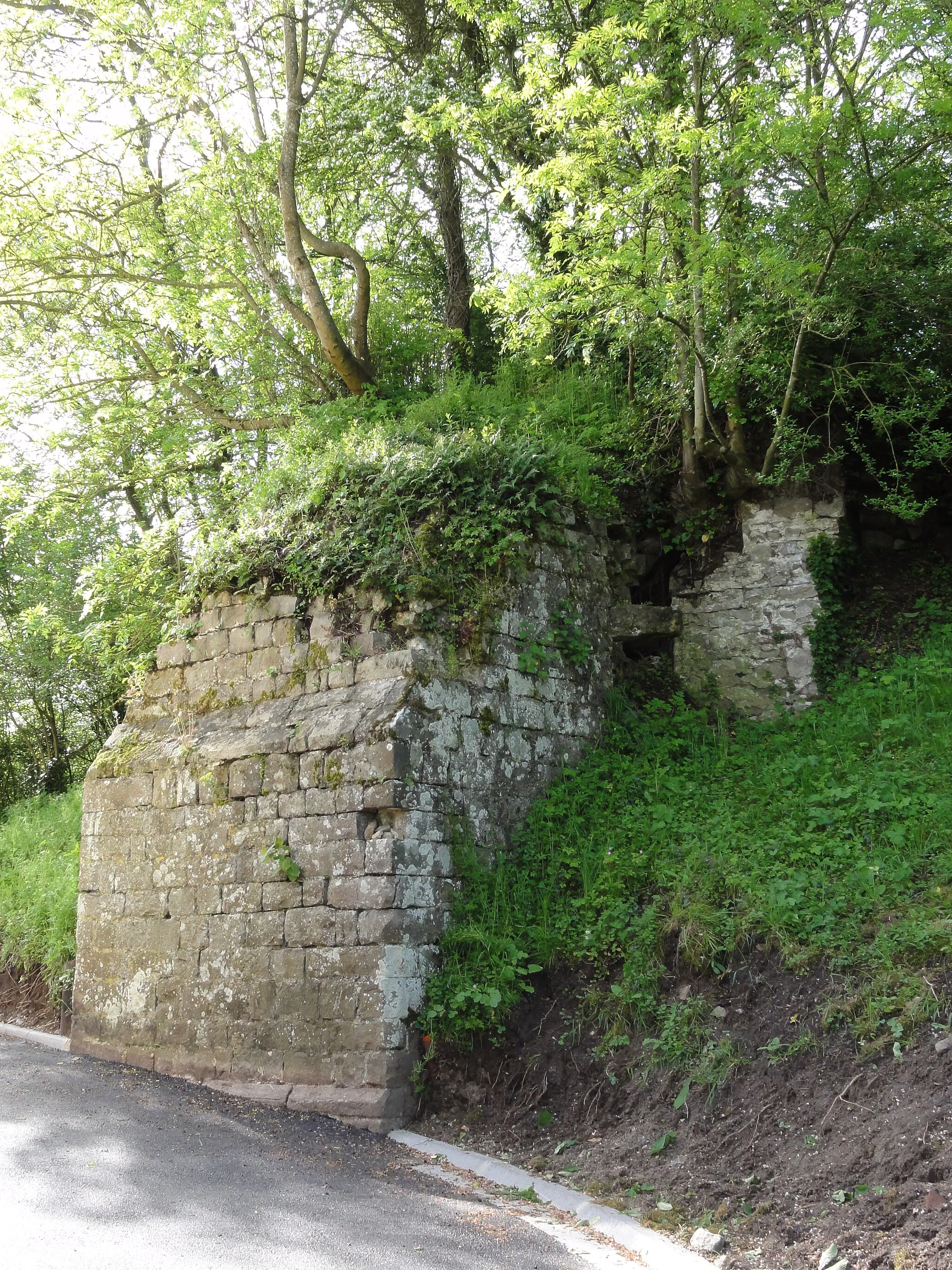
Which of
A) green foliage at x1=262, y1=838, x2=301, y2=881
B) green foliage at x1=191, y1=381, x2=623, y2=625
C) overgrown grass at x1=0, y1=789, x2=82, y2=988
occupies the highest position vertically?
green foliage at x1=191, y1=381, x2=623, y2=625

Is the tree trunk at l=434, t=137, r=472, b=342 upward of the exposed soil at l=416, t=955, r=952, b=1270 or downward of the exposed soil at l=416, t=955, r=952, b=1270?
upward

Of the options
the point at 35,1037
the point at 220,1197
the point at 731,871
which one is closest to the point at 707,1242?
the point at 220,1197

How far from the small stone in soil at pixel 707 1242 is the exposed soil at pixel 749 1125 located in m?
0.05

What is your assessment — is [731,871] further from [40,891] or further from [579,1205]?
[40,891]

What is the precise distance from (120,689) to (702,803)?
1042 cm

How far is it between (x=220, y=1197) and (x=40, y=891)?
6.22 metres

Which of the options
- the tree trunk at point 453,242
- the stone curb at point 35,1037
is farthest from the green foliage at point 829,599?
the stone curb at point 35,1037

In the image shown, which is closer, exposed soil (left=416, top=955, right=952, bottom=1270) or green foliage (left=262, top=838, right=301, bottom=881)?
exposed soil (left=416, top=955, right=952, bottom=1270)

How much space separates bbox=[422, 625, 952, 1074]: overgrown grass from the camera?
4.95 m

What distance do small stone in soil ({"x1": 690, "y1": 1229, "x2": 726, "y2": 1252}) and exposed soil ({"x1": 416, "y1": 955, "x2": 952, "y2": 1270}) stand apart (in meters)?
0.05

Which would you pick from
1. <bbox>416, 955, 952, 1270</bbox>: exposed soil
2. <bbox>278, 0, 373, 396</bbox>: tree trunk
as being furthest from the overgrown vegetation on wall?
<bbox>416, 955, 952, 1270</bbox>: exposed soil

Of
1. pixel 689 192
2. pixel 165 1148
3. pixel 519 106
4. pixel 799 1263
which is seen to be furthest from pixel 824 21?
pixel 165 1148

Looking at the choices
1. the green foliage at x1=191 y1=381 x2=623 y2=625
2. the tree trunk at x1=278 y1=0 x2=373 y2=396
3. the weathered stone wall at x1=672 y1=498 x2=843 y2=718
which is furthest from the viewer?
the tree trunk at x1=278 y1=0 x2=373 y2=396

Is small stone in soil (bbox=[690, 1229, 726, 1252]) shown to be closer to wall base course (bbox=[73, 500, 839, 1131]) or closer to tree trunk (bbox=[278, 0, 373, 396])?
wall base course (bbox=[73, 500, 839, 1131])
